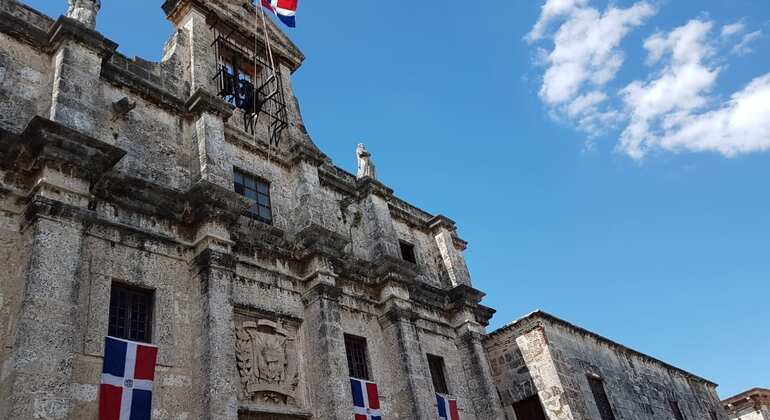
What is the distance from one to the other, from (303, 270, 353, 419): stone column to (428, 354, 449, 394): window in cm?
403

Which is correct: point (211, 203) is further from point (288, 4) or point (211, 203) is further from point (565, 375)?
point (565, 375)

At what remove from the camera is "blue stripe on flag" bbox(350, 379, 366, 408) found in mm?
13249

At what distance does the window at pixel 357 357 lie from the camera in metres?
14.1

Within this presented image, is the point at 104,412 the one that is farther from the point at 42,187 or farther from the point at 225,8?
the point at 225,8

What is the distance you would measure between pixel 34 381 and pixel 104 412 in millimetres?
1309

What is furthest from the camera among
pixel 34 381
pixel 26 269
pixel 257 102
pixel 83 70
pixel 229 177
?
pixel 257 102

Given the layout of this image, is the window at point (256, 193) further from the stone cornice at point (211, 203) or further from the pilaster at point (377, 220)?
the pilaster at point (377, 220)

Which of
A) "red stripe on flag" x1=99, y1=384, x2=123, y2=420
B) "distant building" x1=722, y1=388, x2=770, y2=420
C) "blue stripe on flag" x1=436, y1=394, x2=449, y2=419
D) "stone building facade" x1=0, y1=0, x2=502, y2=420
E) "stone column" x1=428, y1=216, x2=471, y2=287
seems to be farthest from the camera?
"distant building" x1=722, y1=388, x2=770, y2=420

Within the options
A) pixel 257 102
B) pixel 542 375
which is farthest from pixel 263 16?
pixel 542 375

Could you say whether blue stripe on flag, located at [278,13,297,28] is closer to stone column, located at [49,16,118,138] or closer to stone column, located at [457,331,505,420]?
stone column, located at [49,16,118,138]

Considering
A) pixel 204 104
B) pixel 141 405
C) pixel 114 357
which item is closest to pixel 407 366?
pixel 141 405

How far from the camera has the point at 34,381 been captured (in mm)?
8195

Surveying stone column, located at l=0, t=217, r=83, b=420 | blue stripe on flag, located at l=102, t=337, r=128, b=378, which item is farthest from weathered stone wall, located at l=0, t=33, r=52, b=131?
blue stripe on flag, located at l=102, t=337, r=128, b=378

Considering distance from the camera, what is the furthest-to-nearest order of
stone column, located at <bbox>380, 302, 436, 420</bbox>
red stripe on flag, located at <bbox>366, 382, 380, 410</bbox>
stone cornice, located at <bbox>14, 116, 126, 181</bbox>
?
stone column, located at <bbox>380, 302, 436, 420</bbox> → red stripe on flag, located at <bbox>366, 382, 380, 410</bbox> → stone cornice, located at <bbox>14, 116, 126, 181</bbox>
